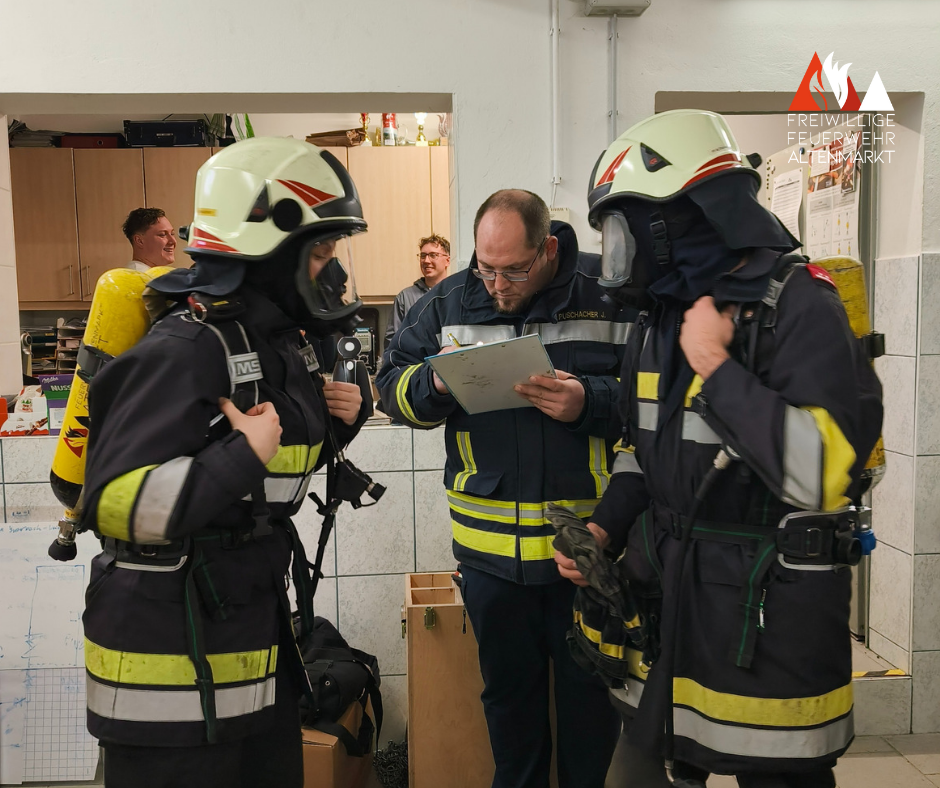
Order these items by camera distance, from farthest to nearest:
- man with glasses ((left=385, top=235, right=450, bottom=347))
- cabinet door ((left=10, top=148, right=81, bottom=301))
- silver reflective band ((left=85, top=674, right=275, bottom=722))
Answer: cabinet door ((left=10, top=148, right=81, bottom=301))
man with glasses ((left=385, top=235, right=450, bottom=347))
silver reflective band ((left=85, top=674, right=275, bottom=722))

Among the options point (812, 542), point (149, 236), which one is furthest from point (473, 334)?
point (149, 236)

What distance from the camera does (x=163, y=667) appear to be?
57.1 inches

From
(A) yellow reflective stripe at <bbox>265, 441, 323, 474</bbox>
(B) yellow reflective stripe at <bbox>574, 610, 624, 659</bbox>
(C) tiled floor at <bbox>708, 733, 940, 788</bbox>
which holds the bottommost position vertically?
(C) tiled floor at <bbox>708, 733, 940, 788</bbox>

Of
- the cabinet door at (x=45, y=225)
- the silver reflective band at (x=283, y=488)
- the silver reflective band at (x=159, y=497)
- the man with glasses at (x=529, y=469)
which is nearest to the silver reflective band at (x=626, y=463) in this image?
the man with glasses at (x=529, y=469)

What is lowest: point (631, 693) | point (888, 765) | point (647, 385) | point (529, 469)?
point (888, 765)

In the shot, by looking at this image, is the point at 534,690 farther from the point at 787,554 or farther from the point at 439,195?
the point at 439,195

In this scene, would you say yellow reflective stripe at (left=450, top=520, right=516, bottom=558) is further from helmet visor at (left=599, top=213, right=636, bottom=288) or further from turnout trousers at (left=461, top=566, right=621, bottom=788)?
helmet visor at (left=599, top=213, right=636, bottom=288)

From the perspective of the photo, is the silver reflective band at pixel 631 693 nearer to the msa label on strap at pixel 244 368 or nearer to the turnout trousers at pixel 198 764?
the turnout trousers at pixel 198 764

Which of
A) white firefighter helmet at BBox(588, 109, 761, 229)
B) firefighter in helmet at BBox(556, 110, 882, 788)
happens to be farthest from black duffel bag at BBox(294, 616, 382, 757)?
white firefighter helmet at BBox(588, 109, 761, 229)

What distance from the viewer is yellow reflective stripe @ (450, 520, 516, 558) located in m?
2.10

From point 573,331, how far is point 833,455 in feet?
3.03

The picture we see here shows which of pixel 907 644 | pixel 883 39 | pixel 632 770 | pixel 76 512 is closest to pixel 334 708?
pixel 632 770

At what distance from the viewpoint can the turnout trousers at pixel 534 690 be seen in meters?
2.12

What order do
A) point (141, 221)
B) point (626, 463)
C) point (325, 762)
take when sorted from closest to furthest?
point (626, 463), point (325, 762), point (141, 221)
